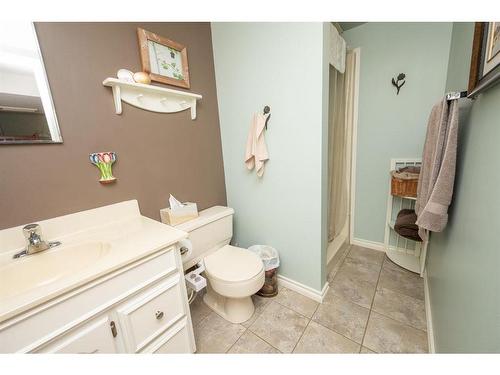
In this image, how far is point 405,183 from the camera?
5.49ft

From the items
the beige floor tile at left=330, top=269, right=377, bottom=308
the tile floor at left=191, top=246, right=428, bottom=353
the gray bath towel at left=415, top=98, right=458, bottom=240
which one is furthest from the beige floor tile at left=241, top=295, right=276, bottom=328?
the gray bath towel at left=415, top=98, right=458, bottom=240

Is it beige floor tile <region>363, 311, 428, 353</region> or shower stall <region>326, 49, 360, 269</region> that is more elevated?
shower stall <region>326, 49, 360, 269</region>

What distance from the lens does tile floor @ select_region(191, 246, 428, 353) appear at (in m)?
1.20

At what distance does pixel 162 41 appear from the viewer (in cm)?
132

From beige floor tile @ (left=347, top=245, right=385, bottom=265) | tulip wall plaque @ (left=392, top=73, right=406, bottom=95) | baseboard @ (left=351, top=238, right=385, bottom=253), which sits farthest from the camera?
baseboard @ (left=351, top=238, right=385, bottom=253)

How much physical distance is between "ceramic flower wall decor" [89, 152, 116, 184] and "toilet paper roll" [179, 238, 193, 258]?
550 millimetres

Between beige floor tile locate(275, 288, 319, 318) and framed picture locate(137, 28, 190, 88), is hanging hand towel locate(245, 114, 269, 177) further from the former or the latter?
beige floor tile locate(275, 288, 319, 318)

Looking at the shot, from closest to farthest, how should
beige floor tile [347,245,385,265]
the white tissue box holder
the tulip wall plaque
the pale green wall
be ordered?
the pale green wall, the white tissue box holder, the tulip wall plaque, beige floor tile [347,245,385,265]

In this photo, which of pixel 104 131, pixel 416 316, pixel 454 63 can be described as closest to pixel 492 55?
pixel 454 63

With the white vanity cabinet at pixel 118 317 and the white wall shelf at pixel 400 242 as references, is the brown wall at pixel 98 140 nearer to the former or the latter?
the white vanity cabinet at pixel 118 317

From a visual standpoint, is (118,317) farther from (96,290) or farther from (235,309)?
(235,309)

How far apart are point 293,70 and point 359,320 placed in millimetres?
1710

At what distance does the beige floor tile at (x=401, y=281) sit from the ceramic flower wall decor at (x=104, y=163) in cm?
212

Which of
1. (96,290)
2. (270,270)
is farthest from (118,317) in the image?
(270,270)
